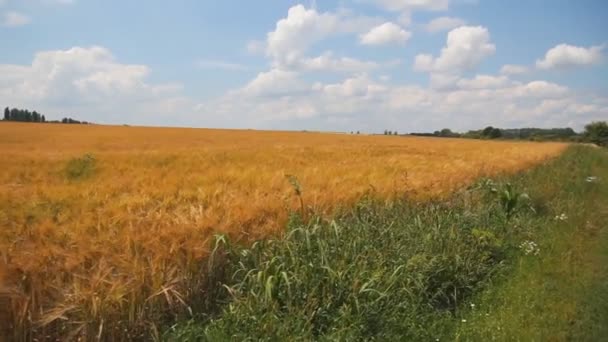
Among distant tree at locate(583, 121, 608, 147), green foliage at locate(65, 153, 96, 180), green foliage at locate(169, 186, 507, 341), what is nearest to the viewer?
green foliage at locate(169, 186, 507, 341)

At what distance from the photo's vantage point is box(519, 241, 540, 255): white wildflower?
6.73 m

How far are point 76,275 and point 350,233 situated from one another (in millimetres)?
3219

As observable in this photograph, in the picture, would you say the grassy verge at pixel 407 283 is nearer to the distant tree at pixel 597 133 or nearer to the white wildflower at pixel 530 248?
the white wildflower at pixel 530 248

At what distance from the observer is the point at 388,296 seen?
15.3 feet

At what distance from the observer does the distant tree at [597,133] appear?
299 ft

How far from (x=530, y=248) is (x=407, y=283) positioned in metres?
2.84

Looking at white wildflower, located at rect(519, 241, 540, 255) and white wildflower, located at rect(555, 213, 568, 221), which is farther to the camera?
white wildflower, located at rect(555, 213, 568, 221)

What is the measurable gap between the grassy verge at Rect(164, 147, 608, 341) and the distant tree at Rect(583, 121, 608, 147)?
96.5 m

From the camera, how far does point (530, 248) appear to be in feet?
22.5

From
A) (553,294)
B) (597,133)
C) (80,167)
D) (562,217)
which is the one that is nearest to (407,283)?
(553,294)

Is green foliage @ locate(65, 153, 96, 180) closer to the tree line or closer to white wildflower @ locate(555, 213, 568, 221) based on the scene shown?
white wildflower @ locate(555, 213, 568, 221)

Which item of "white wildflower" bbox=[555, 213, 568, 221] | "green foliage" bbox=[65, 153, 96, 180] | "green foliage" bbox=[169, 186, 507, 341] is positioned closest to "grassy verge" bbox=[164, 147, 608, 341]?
"green foliage" bbox=[169, 186, 507, 341]

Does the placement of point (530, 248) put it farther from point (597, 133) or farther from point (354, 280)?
point (597, 133)

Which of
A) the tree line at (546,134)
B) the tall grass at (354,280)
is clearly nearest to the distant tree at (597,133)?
the tree line at (546,134)
